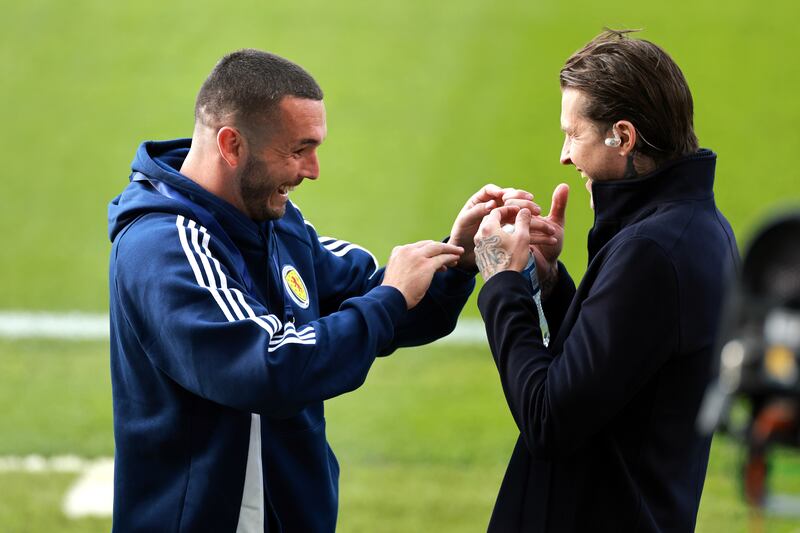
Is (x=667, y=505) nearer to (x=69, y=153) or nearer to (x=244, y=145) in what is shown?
(x=244, y=145)

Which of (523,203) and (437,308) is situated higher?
(523,203)

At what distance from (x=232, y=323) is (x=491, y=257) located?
63cm

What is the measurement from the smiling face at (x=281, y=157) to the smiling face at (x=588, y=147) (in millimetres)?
609

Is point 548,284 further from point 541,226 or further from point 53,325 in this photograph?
point 53,325

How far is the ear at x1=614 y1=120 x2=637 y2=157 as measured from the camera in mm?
2576

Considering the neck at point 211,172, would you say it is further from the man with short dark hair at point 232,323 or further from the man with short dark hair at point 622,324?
the man with short dark hair at point 622,324

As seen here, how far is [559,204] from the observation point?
117 inches

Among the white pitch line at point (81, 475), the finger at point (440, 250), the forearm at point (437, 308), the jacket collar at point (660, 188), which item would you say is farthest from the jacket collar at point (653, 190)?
the white pitch line at point (81, 475)

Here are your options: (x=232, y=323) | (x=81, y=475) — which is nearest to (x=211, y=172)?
(x=232, y=323)

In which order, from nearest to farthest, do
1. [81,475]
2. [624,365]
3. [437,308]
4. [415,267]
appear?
1. [624,365]
2. [415,267]
3. [437,308]
4. [81,475]

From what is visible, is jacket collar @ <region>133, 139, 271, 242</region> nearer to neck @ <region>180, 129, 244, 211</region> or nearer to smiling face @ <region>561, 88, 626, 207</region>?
neck @ <region>180, 129, 244, 211</region>

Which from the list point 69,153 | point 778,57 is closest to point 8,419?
point 69,153

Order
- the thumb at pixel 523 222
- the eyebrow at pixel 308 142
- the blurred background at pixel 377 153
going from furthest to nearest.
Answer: the blurred background at pixel 377 153 → the eyebrow at pixel 308 142 → the thumb at pixel 523 222

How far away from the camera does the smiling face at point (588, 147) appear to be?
8.61ft
